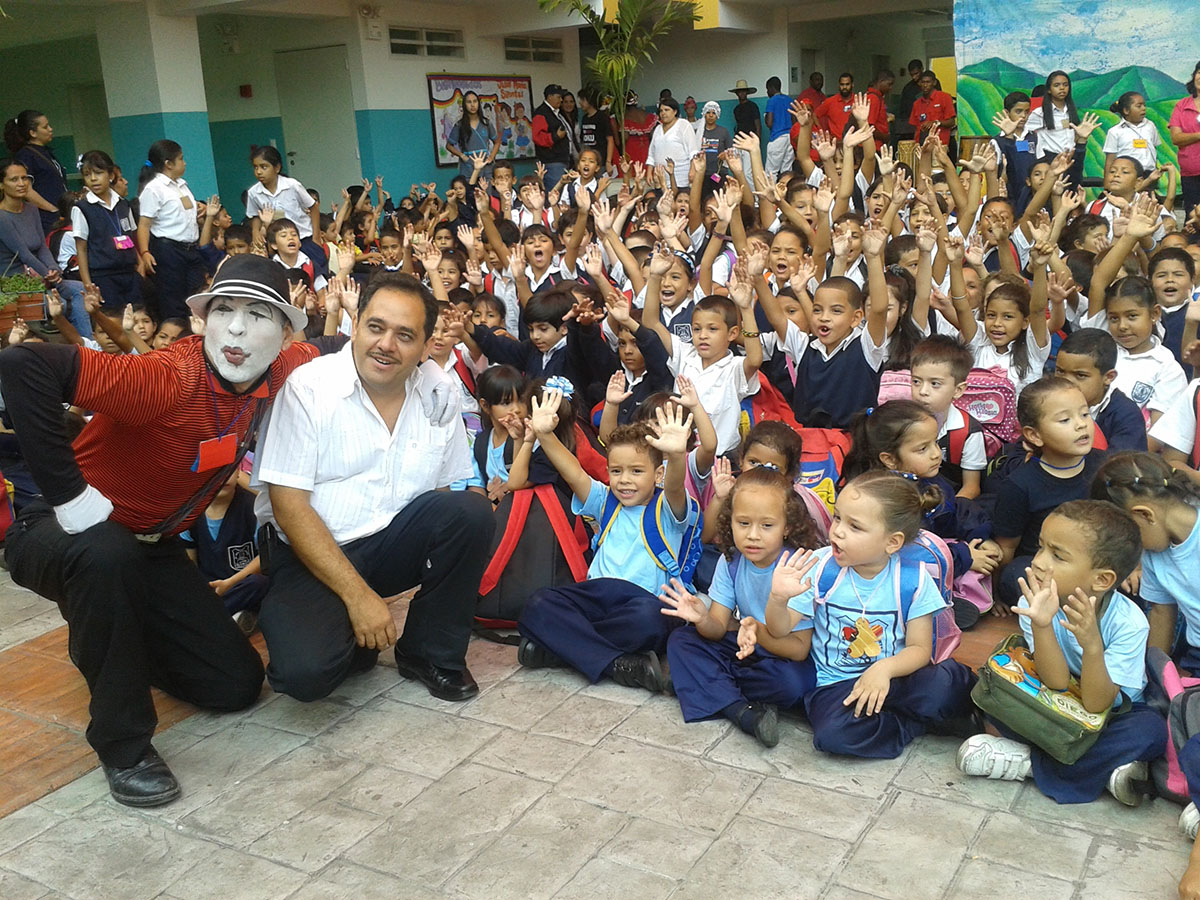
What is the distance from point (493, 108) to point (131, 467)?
12.1 m

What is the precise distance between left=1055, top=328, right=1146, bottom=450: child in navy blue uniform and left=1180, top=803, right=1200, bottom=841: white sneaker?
1684mm

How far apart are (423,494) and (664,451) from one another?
75 centimetres

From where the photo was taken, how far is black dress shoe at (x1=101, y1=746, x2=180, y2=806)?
2783mm

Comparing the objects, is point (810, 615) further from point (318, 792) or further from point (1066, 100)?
point (1066, 100)

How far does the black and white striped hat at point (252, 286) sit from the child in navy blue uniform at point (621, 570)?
938 mm

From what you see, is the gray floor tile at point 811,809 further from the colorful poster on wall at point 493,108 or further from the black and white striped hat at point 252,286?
the colorful poster on wall at point 493,108

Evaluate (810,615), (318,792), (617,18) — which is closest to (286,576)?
(318,792)

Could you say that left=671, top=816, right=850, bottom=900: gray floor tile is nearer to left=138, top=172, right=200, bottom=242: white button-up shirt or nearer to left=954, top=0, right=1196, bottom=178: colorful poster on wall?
left=138, top=172, right=200, bottom=242: white button-up shirt

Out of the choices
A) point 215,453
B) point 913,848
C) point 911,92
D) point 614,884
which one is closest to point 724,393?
point 215,453

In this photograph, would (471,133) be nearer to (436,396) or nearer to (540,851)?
(436,396)

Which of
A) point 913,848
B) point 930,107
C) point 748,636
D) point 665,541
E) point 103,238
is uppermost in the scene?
point 930,107

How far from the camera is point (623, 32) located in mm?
12797

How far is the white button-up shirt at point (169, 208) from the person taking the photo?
8094mm

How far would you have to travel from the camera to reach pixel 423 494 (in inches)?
132
